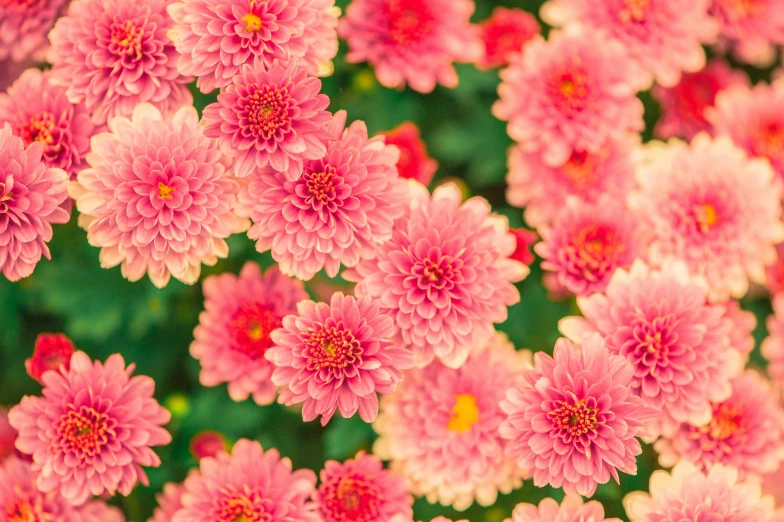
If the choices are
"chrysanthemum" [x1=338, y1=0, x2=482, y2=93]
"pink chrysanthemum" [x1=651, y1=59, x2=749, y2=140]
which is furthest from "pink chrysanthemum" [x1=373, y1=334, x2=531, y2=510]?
"pink chrysanthemum" [x1=651, y1=59, x2=749, y2=140]

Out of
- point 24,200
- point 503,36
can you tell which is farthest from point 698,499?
point 24,200

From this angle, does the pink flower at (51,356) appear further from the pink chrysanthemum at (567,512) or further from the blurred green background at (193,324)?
the pink chrysanthemum at (567,512)

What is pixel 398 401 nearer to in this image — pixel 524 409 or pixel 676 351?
pixel 524 409

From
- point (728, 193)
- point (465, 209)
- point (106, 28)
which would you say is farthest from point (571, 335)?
point (106, 28)

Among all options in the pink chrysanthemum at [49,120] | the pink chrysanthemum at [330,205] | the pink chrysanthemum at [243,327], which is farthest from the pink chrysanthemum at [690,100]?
the pink chrysanthemum at [49,120]

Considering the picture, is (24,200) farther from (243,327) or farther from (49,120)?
(243,327)

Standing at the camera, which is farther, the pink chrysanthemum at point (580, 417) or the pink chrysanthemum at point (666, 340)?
the pink chrysanthemum at point (666, 340)
